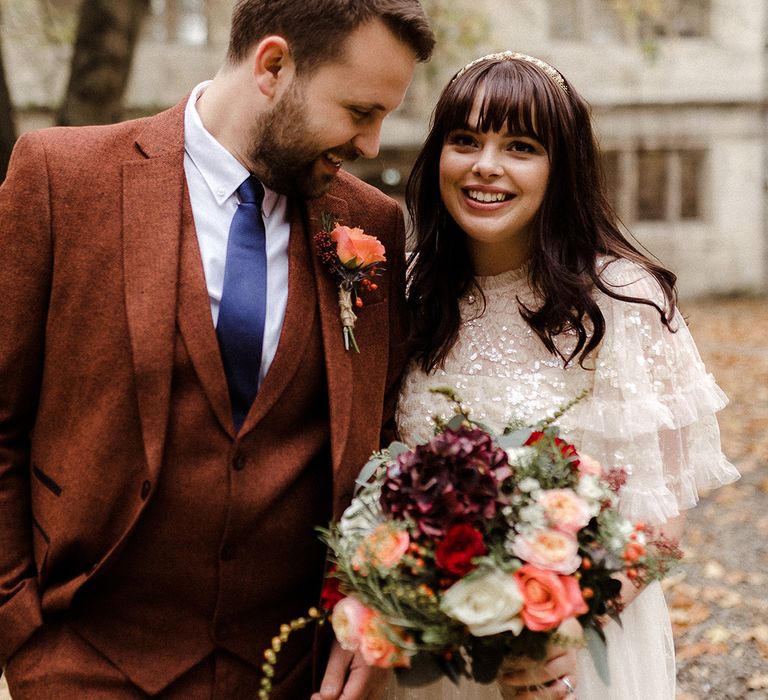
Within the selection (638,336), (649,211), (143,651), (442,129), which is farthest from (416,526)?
(649,211)

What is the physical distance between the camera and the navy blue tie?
2141 mm

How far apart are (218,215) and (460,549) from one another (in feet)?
3.57

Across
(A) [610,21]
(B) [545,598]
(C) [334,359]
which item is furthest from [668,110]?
(B) [545,598]

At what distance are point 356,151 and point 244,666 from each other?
1395 millimetres

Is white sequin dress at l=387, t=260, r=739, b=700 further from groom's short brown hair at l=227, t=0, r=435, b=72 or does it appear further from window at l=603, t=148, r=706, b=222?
window at l=603, t=148, r=706, b=222

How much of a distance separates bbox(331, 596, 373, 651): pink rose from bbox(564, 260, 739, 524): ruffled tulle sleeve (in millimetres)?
932

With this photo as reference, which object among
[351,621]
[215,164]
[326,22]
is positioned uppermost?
[326,22]

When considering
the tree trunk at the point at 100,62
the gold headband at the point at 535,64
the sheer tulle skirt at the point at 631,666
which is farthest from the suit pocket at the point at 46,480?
the tree trunk at the point at 100,62

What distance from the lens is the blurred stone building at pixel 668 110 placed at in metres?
Result: 16.6

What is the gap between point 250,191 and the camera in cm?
229

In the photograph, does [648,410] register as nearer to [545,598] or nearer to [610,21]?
[545,598]

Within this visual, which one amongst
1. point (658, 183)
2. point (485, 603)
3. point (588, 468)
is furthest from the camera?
point (658, 183)

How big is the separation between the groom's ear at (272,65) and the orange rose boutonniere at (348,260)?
0.41 m

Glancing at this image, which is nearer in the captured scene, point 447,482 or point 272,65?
point 447,482
